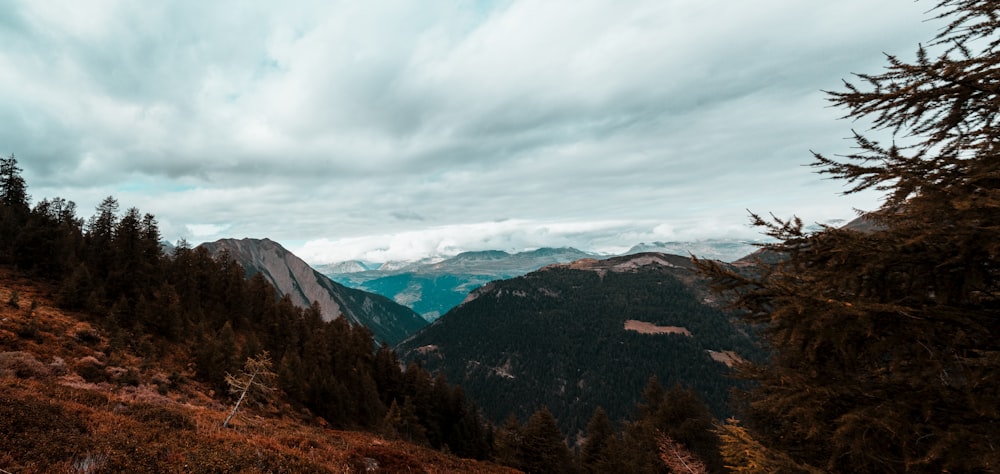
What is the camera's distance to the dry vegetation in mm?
11211

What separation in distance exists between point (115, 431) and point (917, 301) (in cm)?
2246

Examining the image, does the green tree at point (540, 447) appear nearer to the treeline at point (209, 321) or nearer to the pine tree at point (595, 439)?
the pine tree at point (595, 439)

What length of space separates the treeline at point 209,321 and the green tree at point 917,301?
4564cm

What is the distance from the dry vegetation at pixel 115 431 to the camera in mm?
Answer: 11211

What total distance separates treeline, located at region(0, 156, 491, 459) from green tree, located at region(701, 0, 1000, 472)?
45644 millimetres

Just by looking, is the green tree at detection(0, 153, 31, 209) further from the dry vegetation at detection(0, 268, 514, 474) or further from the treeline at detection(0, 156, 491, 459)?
the dry vegetation at detection(0, 268, 514, 474)

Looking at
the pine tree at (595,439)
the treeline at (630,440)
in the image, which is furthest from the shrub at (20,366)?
the pine tree at (595,439)

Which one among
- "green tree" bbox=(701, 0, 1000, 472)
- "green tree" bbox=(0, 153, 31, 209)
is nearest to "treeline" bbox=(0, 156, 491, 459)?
"green tree" bbox=(0, 153, 31, 209)

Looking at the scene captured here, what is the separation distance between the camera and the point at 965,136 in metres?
5.99

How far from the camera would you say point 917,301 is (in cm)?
572

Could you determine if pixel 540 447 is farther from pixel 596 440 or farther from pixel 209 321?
pixel 209 321

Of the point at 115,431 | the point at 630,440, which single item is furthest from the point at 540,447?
the point at 115,431

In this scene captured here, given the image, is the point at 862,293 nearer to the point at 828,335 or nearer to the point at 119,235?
the point at 828,335

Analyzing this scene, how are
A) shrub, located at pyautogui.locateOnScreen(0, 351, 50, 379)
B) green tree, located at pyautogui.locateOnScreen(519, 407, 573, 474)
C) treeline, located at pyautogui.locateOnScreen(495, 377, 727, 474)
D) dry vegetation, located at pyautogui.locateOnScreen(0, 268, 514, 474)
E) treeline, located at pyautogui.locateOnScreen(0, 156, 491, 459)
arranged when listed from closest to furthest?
dry vegetation, located at pyautogui.locateOnScreen(0, 268, 514, 474)
shrub, located at pyautogui.locateOnScreen(0, 351, 50, 379)
treeline, located at pyautogui.locateOnScreen(495, 377, 727, 474)
green tree, located at pyautogui.locateOnScreen(519, 407, 573, 474)
treeline, located at pyautogui.locateOnScreen(0, 156, 491, 459)
